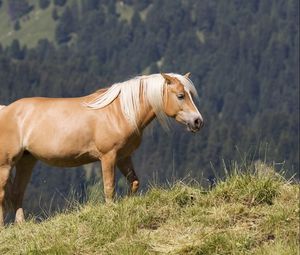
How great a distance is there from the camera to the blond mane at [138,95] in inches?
525

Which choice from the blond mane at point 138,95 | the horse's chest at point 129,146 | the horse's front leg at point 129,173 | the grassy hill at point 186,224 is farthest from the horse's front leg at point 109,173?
the grassy hill at point 186,224

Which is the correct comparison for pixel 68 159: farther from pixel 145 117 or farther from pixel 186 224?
pixel 186 224

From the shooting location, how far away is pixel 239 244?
29.0 feet

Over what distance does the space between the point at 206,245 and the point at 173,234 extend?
0.74m

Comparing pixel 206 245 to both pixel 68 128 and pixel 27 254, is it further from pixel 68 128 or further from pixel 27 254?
pixel 68 128

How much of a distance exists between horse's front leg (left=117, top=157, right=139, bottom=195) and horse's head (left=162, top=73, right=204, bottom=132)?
98cm

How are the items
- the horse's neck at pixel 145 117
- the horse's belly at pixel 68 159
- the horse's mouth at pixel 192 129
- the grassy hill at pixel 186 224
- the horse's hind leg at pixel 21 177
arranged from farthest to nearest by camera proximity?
the horse's hind leg at pixel 21 177, the horse's neck at pixel 145 117, the horse's belly at pixel 68 159, the horse's mouth at pixel 192 129, the grassy hill at pixel 186 224

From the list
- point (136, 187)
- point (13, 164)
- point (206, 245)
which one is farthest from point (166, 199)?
point (13, 164)

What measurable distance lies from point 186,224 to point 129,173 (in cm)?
373

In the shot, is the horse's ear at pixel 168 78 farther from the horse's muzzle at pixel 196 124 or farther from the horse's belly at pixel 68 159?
the horse's belly at pixel 68 159


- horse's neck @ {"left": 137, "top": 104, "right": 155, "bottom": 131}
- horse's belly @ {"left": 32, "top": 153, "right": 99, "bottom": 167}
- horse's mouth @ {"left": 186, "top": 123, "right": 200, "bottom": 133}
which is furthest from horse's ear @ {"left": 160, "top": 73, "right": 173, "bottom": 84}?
horse's belly @ {"left": 32, "top": 153, "right": 99, "bottom": 167}

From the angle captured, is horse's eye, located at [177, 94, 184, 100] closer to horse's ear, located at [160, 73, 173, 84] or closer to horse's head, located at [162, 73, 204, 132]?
horse's head, located at [162, 73, 204, 132]

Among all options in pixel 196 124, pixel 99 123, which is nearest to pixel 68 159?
pixel 99 123

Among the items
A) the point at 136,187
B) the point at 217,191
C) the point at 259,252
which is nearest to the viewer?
the point at 259,252
